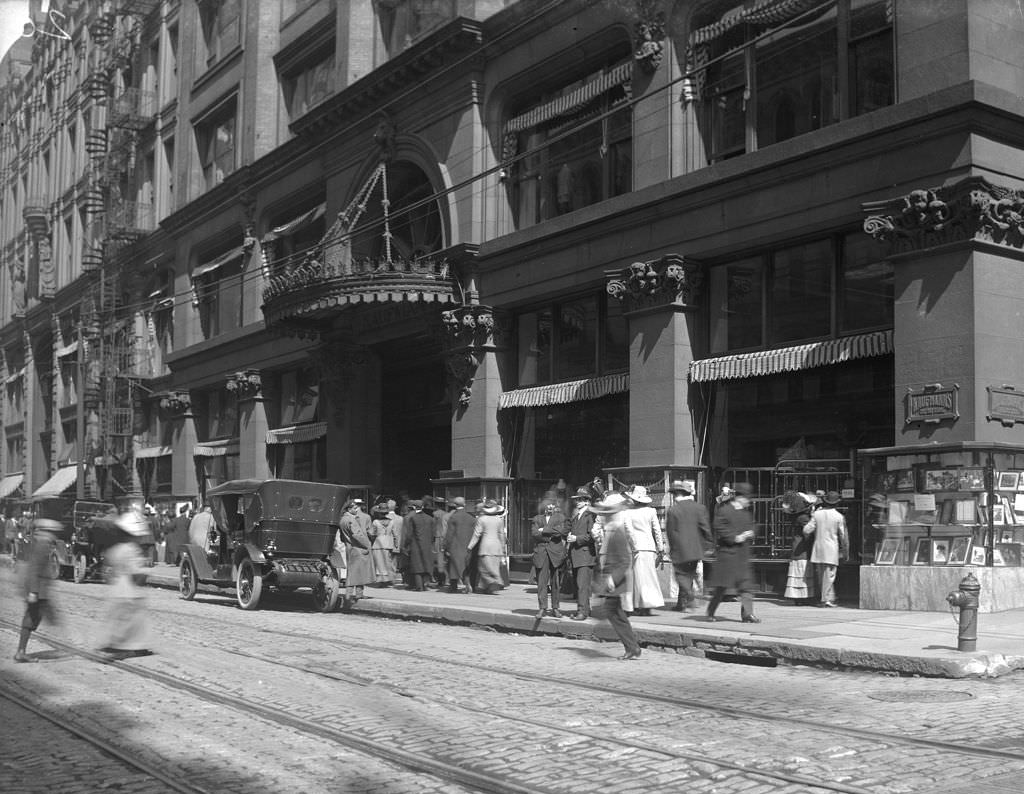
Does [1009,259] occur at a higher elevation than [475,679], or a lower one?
higher

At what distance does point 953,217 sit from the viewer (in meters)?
15.7

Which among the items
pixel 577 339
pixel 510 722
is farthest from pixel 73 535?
pixel 510 722

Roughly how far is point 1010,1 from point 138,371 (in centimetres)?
3219

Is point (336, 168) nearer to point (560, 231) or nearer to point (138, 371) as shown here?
point (560, 231)

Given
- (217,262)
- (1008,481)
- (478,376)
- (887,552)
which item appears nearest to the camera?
(1008,481)

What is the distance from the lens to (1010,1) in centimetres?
1636

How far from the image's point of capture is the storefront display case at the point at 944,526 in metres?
15.3

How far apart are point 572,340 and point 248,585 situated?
25.8ft

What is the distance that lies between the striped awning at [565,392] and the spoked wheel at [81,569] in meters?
11.4

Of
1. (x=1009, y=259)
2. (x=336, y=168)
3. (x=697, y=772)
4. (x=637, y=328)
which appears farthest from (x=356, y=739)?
(x=336, y=168)

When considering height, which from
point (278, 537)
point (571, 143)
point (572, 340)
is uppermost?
point (571, 143)

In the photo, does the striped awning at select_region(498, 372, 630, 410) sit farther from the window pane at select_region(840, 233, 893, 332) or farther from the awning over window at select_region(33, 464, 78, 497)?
the awning over window at select_region(33, 464, 78, 497)

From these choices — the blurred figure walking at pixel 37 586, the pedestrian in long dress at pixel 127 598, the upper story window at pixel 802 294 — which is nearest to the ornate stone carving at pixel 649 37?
the upper story window at pixel 802 294

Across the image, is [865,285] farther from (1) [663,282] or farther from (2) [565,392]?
(2) [565,392]
